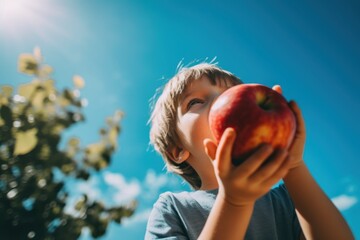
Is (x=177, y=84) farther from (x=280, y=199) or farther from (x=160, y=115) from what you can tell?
(x=280, y=199)

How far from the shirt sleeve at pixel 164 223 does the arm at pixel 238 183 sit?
2.01ft

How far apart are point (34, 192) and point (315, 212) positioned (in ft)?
13.0

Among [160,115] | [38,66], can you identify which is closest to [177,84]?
[160,115]

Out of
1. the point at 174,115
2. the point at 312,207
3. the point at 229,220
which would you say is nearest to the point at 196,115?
the point at 174,115

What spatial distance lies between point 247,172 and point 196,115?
103 cm

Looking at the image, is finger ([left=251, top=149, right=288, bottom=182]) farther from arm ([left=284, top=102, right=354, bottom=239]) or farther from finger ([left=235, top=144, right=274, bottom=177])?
arm ([left=284, top=102, right=354, bottom=239])

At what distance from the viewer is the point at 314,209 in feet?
5.42

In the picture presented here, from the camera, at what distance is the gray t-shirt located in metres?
1.88

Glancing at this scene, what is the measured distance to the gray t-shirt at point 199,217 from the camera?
1.88 metres

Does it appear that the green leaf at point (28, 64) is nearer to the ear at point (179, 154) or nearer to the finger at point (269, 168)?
the ear at point (179, 154)

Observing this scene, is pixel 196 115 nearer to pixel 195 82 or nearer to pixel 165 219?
pixel 195 82

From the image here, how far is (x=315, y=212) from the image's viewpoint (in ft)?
5.40

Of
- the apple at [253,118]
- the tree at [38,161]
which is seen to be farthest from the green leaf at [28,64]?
the apple at [253,118]

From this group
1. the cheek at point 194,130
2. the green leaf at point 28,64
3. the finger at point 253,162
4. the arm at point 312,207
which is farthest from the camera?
the green leaf at point 28,64
